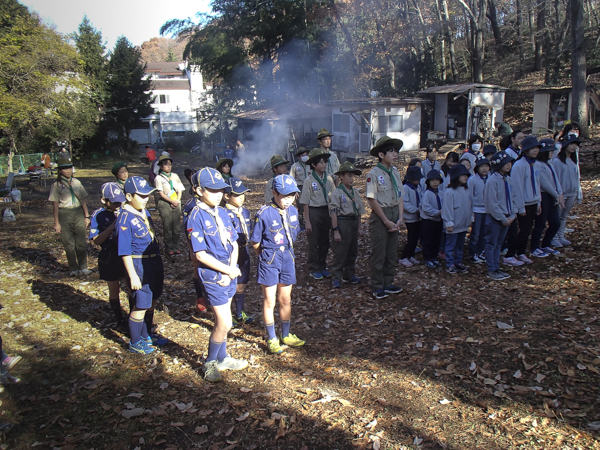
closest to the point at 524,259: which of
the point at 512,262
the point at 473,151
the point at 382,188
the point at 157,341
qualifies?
the point at 512,262

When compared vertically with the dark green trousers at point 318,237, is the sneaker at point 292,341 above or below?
below

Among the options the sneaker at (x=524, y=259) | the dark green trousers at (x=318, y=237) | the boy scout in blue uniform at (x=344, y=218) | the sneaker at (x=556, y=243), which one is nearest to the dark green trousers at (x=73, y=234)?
the dark green trousers at (x=318, y=237)

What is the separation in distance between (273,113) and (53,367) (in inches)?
1027

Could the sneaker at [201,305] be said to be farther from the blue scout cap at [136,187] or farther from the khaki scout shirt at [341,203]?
the khaki scout shirt at [341,203]

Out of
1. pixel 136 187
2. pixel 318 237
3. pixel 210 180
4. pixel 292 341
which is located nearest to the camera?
pixel 210 180

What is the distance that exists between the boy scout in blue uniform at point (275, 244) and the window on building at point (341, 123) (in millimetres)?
22872

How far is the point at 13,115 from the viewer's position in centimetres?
2847

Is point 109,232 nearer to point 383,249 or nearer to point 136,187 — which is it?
point 136,187

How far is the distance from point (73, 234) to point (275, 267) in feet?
17.1

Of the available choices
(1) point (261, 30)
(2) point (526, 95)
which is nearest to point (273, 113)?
(1) point (261, 30)

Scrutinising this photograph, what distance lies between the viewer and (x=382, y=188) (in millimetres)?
6633

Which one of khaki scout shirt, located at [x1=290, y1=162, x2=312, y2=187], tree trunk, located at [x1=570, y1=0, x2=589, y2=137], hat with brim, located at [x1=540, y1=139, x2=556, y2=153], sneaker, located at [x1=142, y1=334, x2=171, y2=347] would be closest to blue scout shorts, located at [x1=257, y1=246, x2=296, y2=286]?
sneaker, located at [x1=142, y1=334, x2=171, y2=347]

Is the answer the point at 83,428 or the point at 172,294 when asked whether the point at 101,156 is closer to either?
the point at 172,294

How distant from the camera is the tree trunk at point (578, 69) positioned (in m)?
16.9
